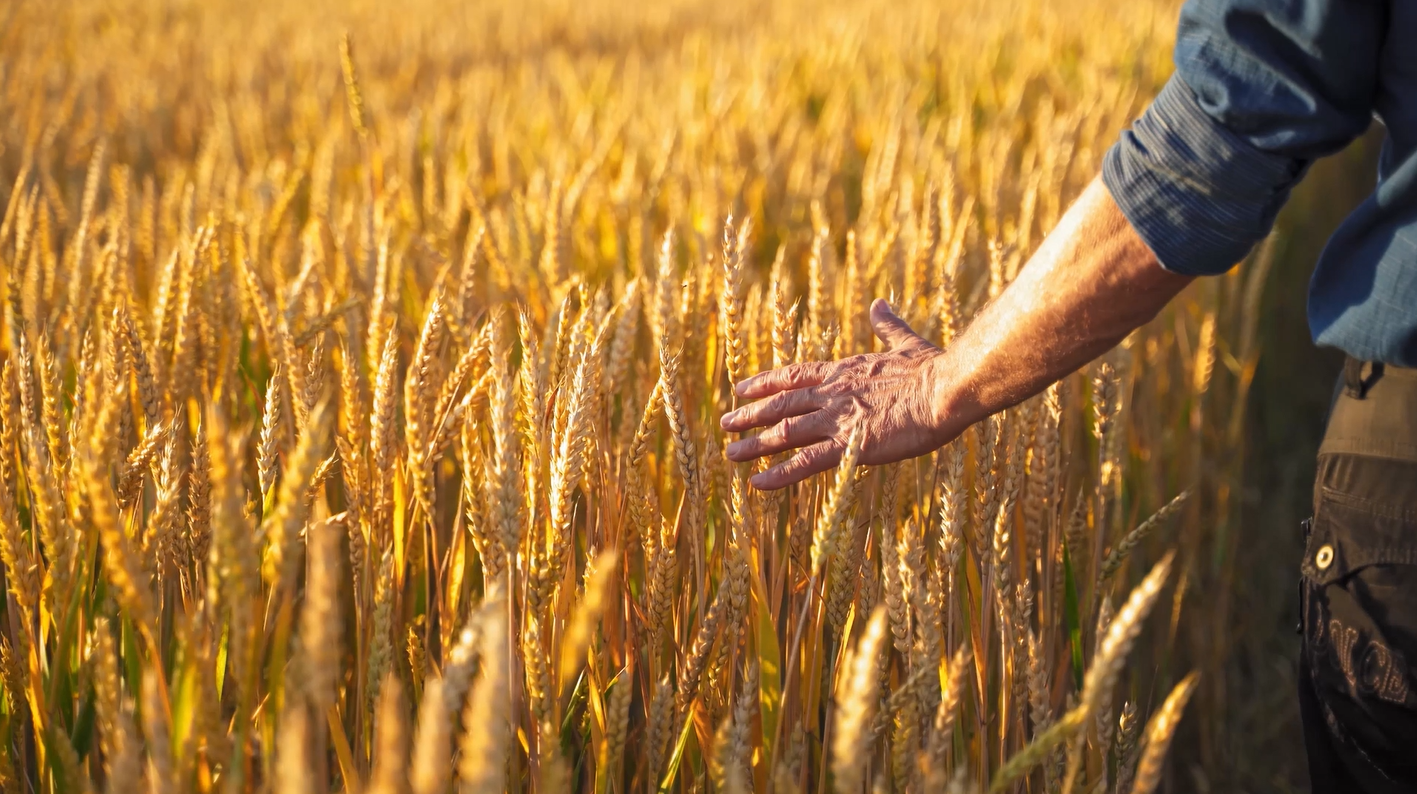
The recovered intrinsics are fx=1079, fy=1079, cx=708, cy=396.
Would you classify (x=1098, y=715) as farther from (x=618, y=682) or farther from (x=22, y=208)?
(x=22, y=208)

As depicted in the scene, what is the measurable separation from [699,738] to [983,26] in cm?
543

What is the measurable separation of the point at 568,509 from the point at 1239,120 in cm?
58

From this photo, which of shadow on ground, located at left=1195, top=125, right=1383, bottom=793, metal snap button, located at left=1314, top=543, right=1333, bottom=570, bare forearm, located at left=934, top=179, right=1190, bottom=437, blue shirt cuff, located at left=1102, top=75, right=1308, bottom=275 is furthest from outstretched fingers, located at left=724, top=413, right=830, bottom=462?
shadow on ground, located at left=1195, top=125, right=1383, bottom=793

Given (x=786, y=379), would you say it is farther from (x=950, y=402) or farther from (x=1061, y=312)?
(x=1061, y=312)

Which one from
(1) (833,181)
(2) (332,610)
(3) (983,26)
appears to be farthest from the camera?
(3) (983,26)

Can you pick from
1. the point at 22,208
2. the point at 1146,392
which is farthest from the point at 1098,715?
the point at 22,208

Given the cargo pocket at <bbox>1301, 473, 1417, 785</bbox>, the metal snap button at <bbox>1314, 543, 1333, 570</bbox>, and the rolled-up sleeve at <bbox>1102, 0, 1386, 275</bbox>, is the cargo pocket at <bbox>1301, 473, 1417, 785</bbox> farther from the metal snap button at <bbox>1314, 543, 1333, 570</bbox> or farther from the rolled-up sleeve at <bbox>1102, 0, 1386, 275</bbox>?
the rolled-up sleeve at <bbox>1102, 0, 1386, 275</bbox>

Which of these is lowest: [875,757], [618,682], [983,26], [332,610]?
[875,757]

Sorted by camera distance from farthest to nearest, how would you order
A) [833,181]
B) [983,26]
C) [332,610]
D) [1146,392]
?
[983,26] < [833,181] < [1146,392] < [332,610]

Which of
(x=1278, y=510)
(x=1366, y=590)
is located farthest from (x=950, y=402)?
(x=1278, y=510)

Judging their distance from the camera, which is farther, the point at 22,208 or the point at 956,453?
the point at 22,208

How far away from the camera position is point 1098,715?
0.90 metres

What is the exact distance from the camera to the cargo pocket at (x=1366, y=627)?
87 centimetres

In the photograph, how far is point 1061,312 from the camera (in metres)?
0.90
